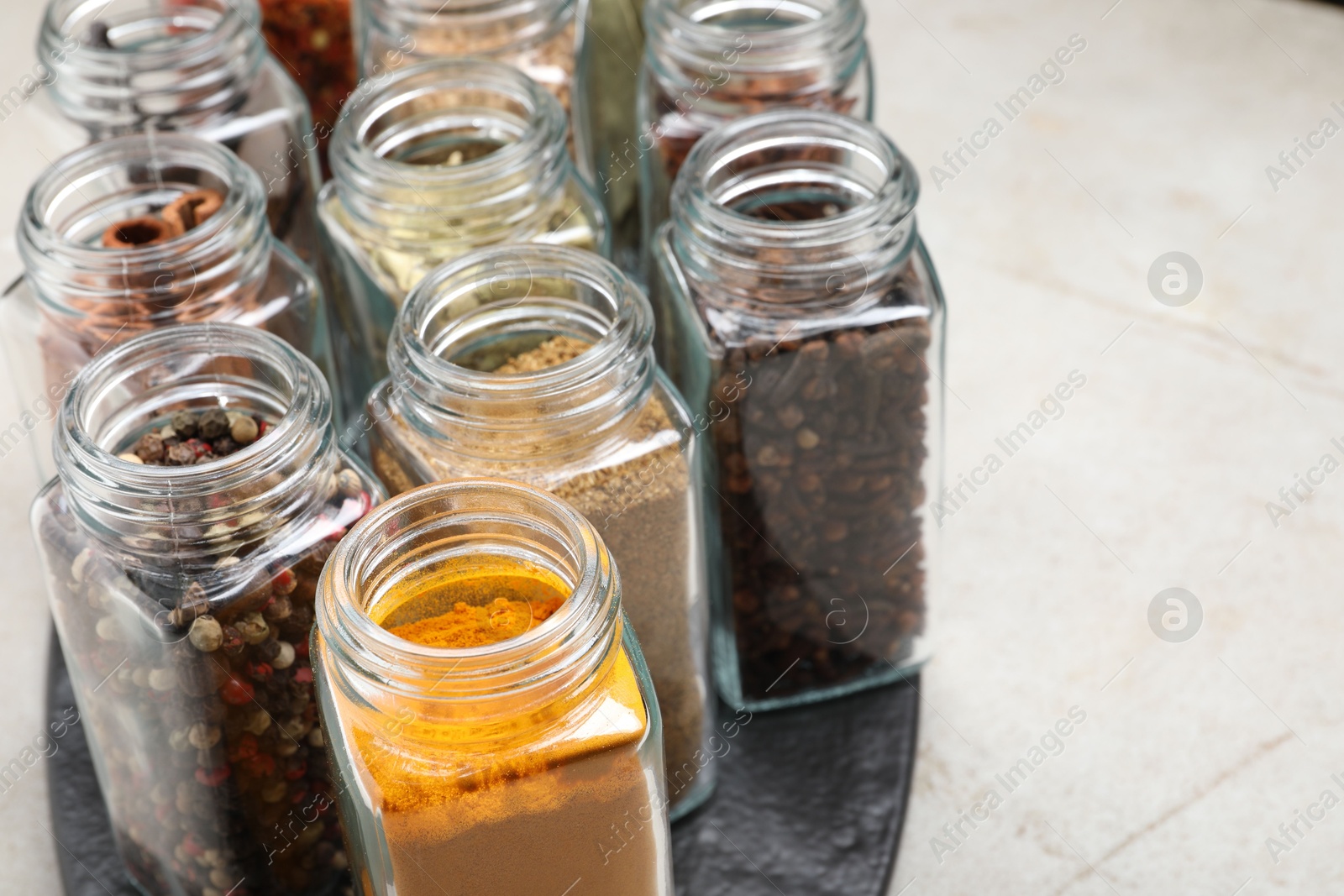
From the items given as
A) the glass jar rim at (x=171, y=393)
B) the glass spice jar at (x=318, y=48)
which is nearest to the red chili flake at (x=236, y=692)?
the glass jar rim at (x=171, y=393)

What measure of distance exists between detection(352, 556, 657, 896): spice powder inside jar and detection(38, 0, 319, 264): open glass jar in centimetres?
54

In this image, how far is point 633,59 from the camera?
156cm

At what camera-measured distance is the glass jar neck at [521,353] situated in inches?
38.5

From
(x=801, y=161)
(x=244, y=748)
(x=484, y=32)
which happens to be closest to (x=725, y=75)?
(x=801, y=161)

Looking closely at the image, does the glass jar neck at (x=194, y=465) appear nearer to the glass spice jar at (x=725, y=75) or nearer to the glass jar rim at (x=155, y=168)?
the glass jar rim at (x=155, y=168)

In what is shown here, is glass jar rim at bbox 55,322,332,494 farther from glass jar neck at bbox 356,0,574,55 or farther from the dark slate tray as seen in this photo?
glass jar neck at bbox 356,0,574,55

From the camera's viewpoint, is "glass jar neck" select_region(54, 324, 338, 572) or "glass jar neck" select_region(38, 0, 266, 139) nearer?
"glass jar neck" select_region(54, 324, 338, 572)

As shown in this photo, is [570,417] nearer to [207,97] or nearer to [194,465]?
[194,465]

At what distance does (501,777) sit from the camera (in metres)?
0.83

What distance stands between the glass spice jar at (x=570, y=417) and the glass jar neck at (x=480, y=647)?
0.08m

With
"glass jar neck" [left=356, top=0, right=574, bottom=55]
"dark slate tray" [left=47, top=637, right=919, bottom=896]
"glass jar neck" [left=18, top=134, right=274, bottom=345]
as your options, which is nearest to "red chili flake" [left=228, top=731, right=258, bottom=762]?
"dark slate tray" [left=47, top=637, right=919, bottom=896]

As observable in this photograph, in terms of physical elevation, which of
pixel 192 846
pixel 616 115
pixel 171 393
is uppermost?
pixel 171 393

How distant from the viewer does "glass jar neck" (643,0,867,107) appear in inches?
50.4

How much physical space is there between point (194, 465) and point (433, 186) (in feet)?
1.08
